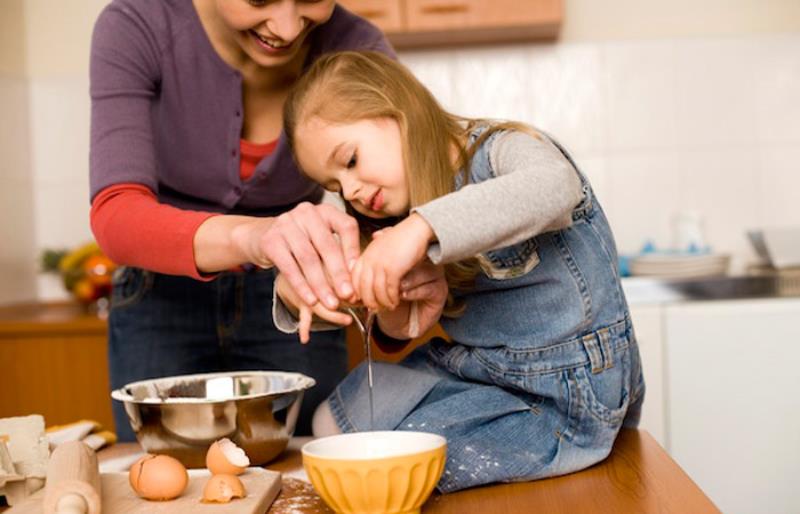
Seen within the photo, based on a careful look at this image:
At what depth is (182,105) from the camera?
1.46 meters

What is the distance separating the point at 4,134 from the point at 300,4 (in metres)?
2.12

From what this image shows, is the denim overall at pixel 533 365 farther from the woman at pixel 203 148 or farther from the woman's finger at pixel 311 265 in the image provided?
the woman at pixel 203 148

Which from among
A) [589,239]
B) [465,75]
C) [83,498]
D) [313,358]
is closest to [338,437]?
[83,498]

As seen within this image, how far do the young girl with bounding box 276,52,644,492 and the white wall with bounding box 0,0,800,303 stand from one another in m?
1.78

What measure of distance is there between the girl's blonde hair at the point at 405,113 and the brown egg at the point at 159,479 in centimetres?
40

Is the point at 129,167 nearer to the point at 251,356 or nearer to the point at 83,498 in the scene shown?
the point at 251,356

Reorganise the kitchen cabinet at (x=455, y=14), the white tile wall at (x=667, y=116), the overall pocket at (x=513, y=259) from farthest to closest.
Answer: the white tile wall at (x=667, y=116), the kitchen cabinet at (x=455, y=14), the overall pocket at (x=513, y=259)

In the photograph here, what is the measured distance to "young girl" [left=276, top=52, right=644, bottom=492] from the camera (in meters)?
0.87

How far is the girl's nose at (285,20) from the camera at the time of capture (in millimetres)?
1220

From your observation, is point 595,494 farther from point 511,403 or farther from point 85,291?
point 85,291

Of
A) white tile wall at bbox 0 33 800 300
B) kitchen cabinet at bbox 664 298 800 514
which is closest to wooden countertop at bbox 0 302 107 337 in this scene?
white tile wall at bbox 0 33 800 300

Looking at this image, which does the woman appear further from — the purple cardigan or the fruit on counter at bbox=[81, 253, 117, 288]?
the fruit on counter at bbox=[81, 253, 117, 288]

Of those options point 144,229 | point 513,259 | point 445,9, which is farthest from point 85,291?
point 513,259

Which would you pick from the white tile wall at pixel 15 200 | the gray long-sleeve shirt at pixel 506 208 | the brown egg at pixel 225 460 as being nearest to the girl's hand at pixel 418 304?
the gray long-sleeve shirt at pixel 506 208
